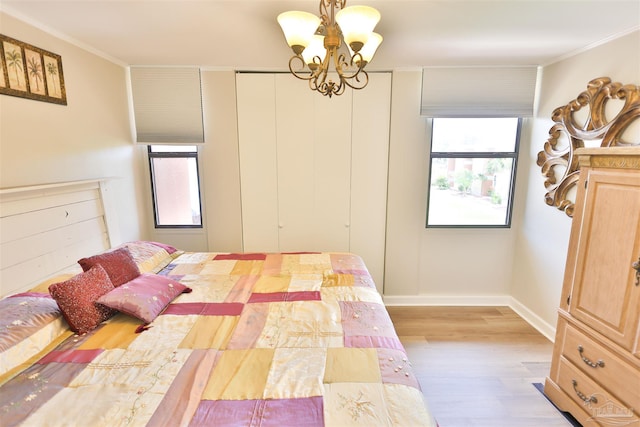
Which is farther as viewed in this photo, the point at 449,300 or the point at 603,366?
the point at 449,300

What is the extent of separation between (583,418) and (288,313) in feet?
6.06

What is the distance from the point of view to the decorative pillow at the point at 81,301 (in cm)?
154

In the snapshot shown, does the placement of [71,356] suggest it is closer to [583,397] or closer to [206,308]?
[206,308]

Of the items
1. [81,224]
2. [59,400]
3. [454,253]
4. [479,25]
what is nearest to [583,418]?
[454,253]

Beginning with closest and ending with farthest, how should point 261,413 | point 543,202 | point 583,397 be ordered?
point 261,413, point 583,397, point 543,202

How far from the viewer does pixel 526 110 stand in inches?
117

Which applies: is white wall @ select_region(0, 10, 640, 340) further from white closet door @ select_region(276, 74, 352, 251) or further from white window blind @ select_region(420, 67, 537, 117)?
white closet door @ select_region(276, 74, 352, 251)

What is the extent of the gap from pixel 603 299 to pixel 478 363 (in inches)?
41.9

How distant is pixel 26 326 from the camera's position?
1405mm

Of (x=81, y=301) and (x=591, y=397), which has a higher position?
(x=81, y=301)

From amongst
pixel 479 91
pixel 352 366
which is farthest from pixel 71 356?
pixel 479 91

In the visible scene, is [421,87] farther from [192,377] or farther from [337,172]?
[192,377]

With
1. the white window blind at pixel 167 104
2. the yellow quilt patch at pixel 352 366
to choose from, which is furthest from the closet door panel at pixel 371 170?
the yellow quilt patch at pixel 352 366

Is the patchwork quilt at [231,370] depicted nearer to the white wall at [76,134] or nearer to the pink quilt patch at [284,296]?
the pink quilt patch at [284,296]
